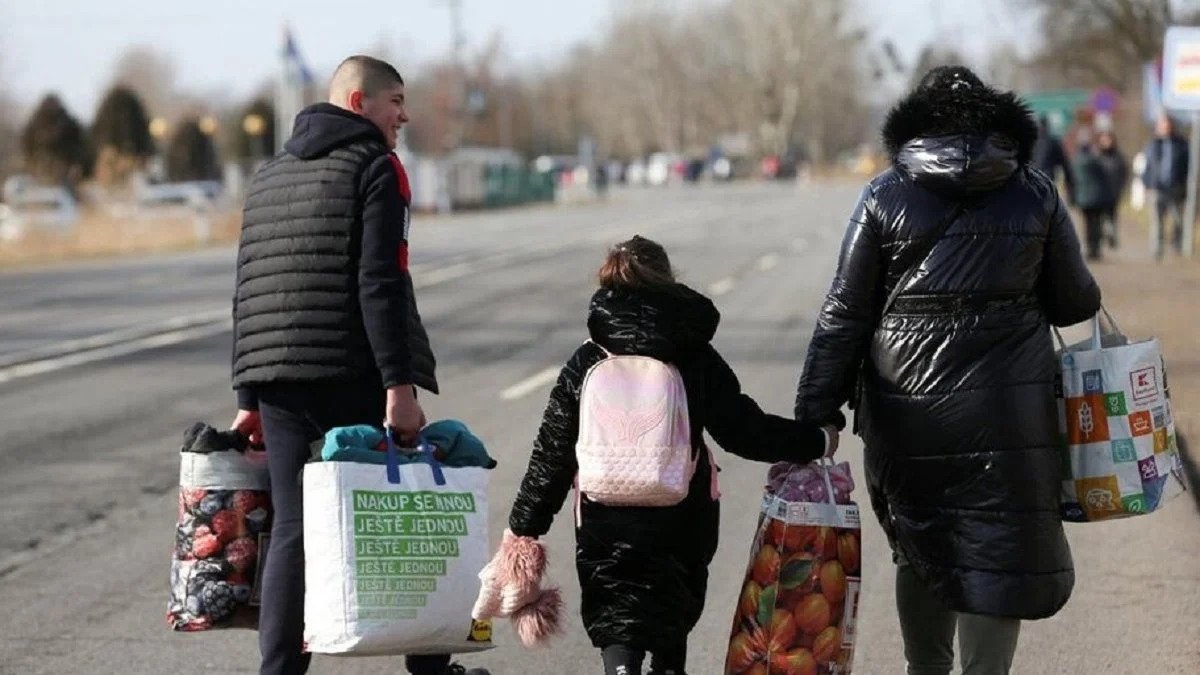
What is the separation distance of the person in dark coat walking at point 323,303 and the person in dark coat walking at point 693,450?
0.61m

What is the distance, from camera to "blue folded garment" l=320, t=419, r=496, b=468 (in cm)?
550

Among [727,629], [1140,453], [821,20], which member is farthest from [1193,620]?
[821,20]

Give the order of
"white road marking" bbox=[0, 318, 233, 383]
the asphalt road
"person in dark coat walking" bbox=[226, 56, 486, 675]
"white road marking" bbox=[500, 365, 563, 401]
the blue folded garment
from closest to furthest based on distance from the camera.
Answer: the blue folded garment → "person in dark coat walking" bbox=[226, 56, 486, 675] → the asphalt road → "white road marking" bbox=[500, 365, 563, 401] → "white road marking" bbox=[0, 318, 233, 383]

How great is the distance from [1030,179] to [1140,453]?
0.70 meters

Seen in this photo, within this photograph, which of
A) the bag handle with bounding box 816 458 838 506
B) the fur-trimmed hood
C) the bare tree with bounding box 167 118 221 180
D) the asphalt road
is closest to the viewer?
the fur-trimmed hood

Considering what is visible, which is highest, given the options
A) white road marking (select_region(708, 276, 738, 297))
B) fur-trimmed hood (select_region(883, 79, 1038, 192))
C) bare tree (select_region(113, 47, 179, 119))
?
fur-trimmed hood (select_region(883, 79, 1038, 192))

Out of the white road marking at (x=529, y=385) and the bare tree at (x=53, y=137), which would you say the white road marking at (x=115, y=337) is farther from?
the bare tree at (x=53, y=137)

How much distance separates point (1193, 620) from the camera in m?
7.64

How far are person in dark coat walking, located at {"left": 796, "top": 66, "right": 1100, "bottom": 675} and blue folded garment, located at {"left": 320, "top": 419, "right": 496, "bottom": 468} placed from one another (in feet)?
3.24

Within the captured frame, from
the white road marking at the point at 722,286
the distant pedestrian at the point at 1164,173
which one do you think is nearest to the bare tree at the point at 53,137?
the white road marking at the point at 722,286

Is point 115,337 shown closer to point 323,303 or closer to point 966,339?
point 323,303

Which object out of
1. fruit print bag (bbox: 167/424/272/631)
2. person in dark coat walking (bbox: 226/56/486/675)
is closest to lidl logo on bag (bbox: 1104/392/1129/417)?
person in dark coat walking (bbox: 226/56/486/675)

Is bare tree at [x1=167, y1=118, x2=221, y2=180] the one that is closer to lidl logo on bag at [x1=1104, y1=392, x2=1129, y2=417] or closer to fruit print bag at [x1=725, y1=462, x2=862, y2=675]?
fruit print bag at [x1=725, y1=462, x2=862, y2=675]

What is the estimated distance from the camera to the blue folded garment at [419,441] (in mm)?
5500
